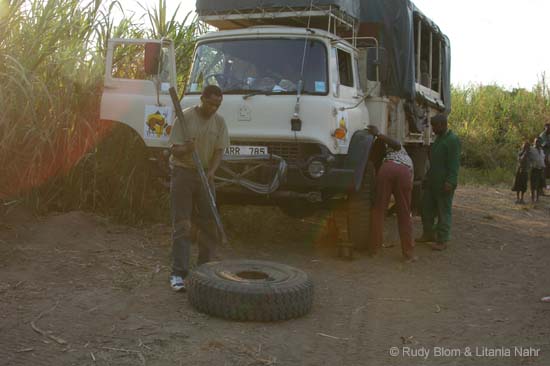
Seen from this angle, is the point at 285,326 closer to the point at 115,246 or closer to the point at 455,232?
the point at 115,246

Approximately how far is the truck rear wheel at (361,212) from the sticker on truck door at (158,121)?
6.78 ft

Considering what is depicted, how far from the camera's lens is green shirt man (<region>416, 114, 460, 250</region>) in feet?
23.7

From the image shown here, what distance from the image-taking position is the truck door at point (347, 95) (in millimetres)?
6461

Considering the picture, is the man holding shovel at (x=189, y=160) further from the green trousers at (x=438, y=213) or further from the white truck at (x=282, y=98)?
the green trousers at (x=438, y=213)

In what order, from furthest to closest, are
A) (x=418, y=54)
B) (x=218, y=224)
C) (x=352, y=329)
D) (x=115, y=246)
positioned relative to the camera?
(x=418, y=54) < (x=115, y=246) < (x=218, y=224) < (x=352, y=329)

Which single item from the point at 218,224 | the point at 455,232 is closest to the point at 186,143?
the point at 218,224

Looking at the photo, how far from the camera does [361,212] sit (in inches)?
266

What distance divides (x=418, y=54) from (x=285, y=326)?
5430 mm

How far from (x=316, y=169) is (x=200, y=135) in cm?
155

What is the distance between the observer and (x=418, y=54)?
342 inches
